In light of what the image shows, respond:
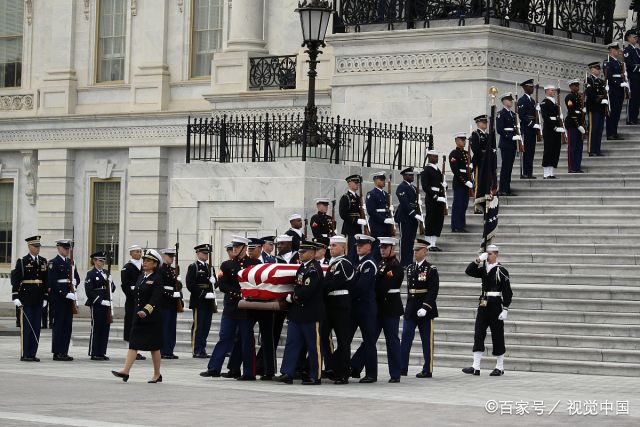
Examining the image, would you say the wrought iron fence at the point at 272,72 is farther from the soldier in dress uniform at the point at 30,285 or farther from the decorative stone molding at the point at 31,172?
the soldier in dress uniform at the point at 30,285

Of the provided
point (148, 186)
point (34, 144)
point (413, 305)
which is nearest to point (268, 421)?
point (413, 305)

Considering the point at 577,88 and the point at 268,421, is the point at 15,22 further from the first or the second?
the point at 268,421

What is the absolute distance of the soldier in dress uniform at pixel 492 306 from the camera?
823 inches

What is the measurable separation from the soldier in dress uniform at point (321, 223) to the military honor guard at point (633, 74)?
6.58 meters

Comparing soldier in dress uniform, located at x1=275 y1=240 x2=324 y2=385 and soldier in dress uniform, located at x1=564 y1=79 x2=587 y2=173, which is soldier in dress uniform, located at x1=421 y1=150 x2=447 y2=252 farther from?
soldier in dress uniform, located at x1=275 y1=240 x2=324 y2=385

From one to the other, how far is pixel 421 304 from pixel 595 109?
8.00 meters

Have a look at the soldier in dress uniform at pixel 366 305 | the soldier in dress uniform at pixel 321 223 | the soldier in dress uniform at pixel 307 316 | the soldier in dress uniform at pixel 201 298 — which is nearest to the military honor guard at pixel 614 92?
the soldier in dress uniform at pixel 321 223

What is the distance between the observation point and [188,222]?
90.6ft

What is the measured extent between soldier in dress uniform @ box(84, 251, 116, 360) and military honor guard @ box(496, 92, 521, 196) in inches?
256

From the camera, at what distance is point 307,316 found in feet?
64.8

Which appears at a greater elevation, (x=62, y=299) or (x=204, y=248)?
(x=204, y=248)

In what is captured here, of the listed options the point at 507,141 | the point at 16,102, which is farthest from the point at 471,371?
the point at 16,102

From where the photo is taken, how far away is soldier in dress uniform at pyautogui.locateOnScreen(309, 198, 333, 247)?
2500 cm

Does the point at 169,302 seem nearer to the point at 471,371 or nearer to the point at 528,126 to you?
the point at 471,371
